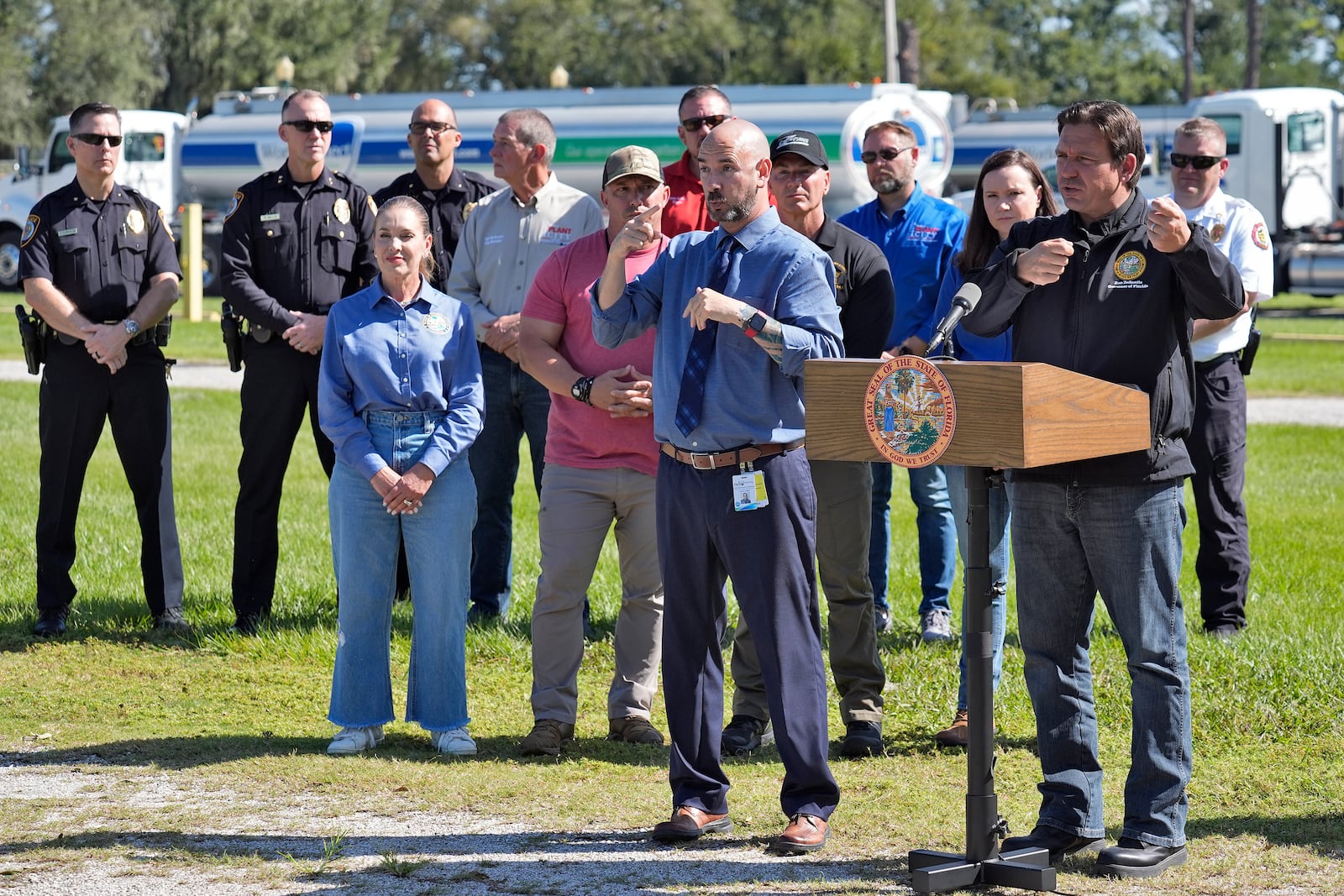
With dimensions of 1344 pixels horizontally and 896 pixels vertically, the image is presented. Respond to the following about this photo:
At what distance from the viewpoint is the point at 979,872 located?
4.38 m

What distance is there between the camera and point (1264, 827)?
4.99 m

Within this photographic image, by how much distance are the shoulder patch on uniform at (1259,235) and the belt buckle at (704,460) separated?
3668 millimetres

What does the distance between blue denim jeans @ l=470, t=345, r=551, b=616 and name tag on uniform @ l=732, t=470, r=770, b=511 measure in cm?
266

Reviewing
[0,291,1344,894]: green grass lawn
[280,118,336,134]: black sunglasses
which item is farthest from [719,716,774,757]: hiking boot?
[280,118,336,134]: black sunglasses

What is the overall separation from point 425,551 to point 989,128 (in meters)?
23.9

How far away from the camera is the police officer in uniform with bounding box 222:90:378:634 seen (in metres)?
7.48

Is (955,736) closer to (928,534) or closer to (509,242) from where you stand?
(928,534)

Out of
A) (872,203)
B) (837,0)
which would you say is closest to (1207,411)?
(872,203)

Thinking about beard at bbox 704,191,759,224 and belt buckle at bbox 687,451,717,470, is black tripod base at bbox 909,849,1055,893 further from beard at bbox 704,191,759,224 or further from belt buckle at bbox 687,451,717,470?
beard at bbox 704,191,759,224

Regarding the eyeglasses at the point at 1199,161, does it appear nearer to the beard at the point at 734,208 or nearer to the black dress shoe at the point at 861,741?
the black dress shoe at the point at 861,741

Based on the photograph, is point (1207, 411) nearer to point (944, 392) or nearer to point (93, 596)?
point (944, 392)

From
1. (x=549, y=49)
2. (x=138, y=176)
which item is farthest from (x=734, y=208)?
(x=549, y=49)

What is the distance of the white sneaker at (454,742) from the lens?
19.3 ft

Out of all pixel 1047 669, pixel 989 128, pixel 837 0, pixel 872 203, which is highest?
pixel 837 0
